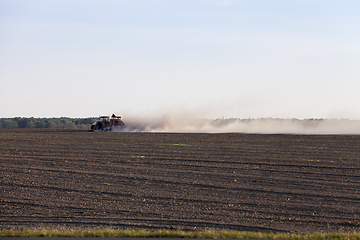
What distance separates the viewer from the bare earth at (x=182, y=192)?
1139 centimetres

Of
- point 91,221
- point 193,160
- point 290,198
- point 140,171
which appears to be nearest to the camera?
point 91,221

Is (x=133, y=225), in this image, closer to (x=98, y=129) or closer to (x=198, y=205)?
(x=198, y=205)

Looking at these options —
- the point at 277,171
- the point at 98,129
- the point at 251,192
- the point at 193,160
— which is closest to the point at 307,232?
the point at 251,192

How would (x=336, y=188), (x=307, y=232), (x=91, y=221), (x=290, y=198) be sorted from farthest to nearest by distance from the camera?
(x=336, y=188) < (x=290, y=198) < (x=91, y=221) < (x=307, y=232)

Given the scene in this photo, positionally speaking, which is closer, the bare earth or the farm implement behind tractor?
the bare earth

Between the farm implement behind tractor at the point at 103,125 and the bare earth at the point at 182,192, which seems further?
the farm implement behind tractor at the point at 103,125

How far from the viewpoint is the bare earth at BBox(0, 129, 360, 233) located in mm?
11391

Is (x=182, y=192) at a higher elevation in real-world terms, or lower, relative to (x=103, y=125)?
lower

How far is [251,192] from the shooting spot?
15.5 m

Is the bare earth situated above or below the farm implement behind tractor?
below

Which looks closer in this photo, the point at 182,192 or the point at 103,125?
the point at 182,192

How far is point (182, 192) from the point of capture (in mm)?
15438

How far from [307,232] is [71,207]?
25.3ft

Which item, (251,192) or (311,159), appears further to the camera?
(311,159)
